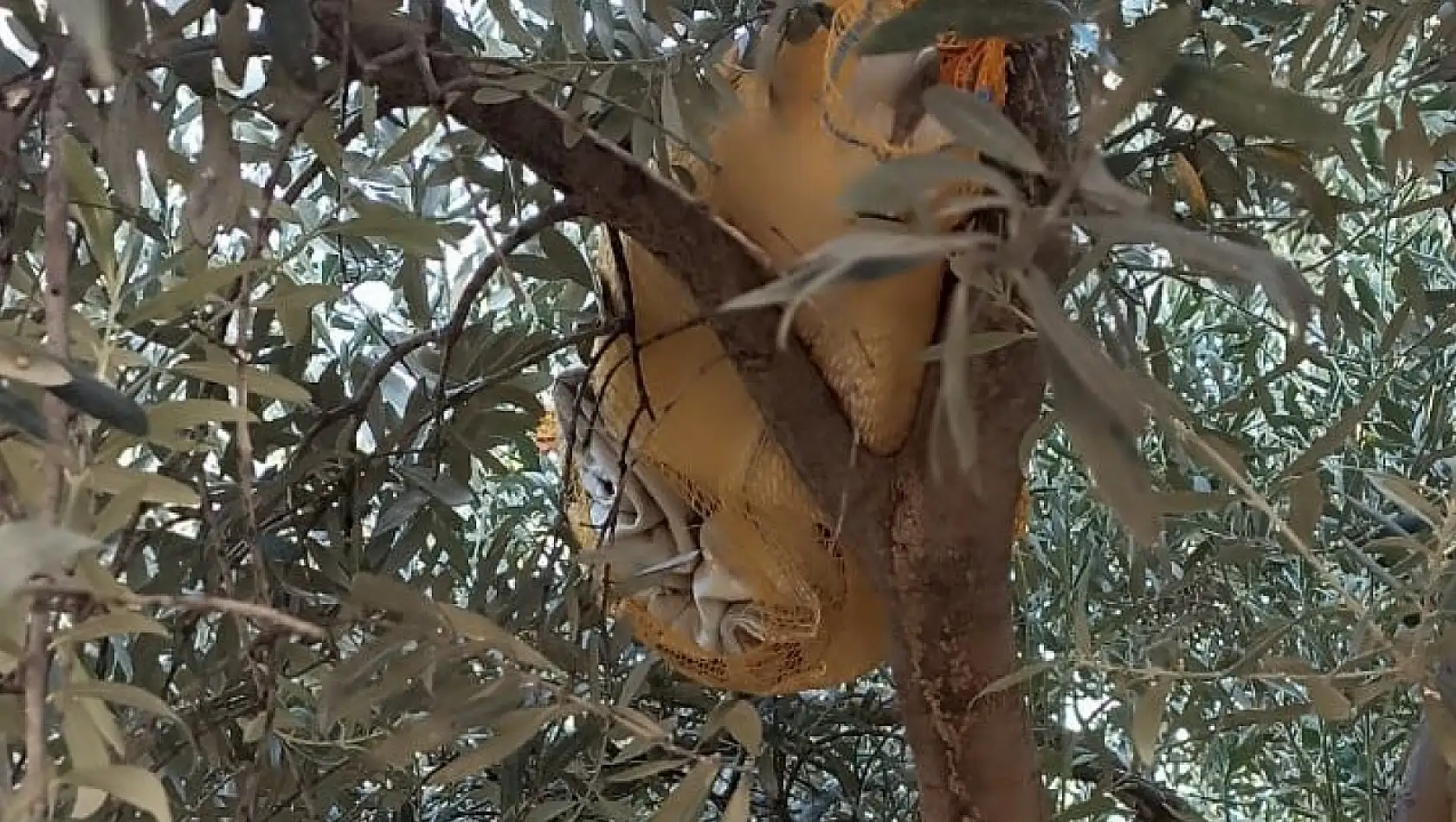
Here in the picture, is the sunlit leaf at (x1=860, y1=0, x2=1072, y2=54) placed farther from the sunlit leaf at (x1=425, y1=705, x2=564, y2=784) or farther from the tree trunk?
the sunlit leaf at (x1=425, y1=705, x2=564, y2=784)

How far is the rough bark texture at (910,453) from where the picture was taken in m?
0.43

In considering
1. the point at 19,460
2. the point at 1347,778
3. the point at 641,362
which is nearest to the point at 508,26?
the point at 641,362

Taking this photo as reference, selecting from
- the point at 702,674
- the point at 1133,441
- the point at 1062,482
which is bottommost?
the point at 1133,441

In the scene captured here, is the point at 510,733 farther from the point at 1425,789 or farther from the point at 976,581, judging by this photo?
the point at 1425,789

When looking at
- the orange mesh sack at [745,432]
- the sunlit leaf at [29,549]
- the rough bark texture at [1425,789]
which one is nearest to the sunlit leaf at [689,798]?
the orange mesh sack at [745,432]

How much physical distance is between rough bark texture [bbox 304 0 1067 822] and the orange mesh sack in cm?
2

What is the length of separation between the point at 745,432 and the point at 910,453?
8 cm

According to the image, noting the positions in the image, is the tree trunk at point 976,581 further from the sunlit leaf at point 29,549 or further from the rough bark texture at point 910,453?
the sunlit leaf at point 29,549

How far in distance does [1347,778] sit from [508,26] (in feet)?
2.20

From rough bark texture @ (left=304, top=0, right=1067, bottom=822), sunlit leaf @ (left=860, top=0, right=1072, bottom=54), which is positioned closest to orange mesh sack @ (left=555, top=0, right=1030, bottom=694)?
rough bark texture @ (left=304, top=0, right=1067, bottom=822)

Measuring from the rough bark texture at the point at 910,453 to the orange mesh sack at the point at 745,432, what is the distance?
2 centimetres

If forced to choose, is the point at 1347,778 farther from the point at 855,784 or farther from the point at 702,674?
the point at 702,674

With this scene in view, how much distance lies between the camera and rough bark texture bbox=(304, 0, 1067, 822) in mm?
435

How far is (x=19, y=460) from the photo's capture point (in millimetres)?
285
